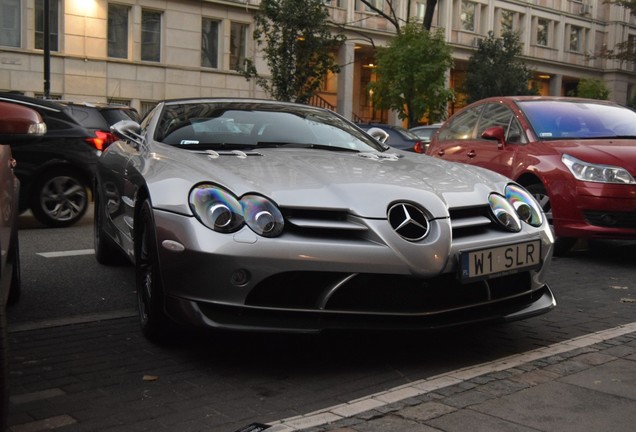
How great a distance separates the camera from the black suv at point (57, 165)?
10.0 m

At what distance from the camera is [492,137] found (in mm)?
8625

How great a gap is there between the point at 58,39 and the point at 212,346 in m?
30.0

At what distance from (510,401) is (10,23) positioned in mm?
30968

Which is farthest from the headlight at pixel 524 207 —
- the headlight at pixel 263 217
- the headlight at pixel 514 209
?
the headlight at pixel 263 217

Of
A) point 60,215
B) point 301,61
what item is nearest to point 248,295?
point 60,215

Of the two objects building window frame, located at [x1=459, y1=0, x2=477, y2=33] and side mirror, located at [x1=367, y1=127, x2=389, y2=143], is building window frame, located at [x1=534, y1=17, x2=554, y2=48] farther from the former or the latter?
side mirror, located at [x1=367, y1=127, x2=389, y2=143]

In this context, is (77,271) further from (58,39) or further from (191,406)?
(58,39)

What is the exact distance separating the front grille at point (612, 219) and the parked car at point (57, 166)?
19.3ft

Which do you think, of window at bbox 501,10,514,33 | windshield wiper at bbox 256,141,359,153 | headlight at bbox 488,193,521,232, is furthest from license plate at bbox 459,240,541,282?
window at bbox 501,10,514,33

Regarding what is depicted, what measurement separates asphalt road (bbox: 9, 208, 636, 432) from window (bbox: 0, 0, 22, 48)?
89.3ft

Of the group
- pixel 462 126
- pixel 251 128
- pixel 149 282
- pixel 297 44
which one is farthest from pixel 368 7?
pixel 149 282

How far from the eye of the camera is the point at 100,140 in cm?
1065

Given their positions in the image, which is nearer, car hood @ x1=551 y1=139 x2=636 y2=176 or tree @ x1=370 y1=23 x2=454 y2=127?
car hood @ x1=551 y1=139 x2=636 y2=176

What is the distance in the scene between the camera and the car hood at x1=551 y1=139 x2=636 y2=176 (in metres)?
7.62
